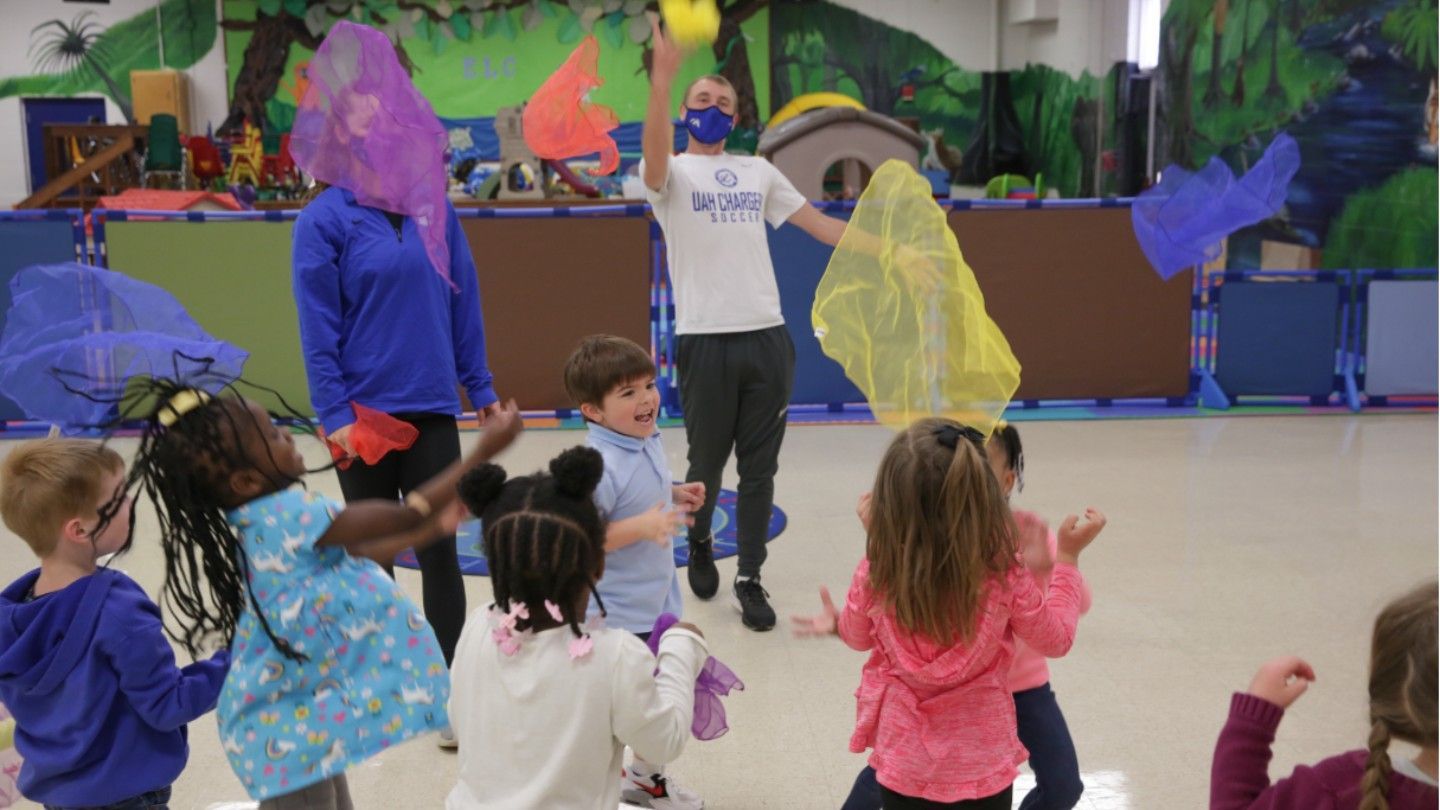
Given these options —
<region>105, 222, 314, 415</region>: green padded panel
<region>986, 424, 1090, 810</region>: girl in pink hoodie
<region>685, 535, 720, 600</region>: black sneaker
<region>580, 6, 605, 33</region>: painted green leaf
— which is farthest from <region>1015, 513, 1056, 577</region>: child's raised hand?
<region>580, 6, 605, 33</region>: painted green leaf

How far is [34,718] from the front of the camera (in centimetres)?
204

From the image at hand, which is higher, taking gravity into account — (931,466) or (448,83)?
(448,83)

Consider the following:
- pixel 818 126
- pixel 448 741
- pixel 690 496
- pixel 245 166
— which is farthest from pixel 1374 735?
pixel 245 166

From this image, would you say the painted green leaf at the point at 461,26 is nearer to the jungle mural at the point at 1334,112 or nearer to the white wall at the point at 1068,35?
the white wall at the point at 1068,35

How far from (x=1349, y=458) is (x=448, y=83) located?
13.2m

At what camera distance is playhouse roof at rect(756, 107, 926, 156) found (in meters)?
12.2

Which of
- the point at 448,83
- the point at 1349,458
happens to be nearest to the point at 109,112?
the point at 448,83

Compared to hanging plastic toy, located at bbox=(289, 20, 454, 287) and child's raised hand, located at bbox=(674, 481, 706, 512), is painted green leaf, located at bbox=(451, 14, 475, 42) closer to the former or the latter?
hanging plastic toy, located at bbox=(289, 20, 454, 287)

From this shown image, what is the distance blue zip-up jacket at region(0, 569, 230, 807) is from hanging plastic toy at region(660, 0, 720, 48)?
81.8 inches

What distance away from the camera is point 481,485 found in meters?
1.99

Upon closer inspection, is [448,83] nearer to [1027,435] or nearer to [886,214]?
[1027,435]

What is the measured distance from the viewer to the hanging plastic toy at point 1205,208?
3648 millimetres

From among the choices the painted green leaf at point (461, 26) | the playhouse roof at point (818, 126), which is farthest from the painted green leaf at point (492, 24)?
the playhouse roof at point (818, 126)

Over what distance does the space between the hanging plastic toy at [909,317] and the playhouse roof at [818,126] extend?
352 inches
